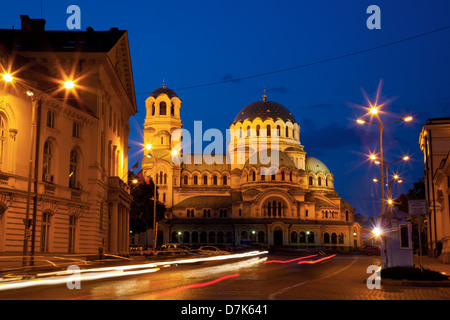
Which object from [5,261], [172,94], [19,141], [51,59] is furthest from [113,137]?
[172,94]

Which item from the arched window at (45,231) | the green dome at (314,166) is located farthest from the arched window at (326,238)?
the arched window at (45,231)

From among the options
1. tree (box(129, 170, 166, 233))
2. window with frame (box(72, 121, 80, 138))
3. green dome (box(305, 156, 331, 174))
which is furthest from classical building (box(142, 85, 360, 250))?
window with frame (box(72, 121, 80, 138))

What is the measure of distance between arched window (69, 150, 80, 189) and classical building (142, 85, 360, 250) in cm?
5230

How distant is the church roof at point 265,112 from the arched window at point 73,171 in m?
77.8

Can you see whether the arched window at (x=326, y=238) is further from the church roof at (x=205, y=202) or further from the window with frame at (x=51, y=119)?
the window with frame at (x=51, y=119)

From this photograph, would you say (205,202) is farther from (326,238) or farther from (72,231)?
(72,231)

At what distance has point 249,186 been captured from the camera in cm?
10406

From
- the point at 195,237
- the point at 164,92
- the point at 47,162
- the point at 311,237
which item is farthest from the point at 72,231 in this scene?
the point at 164,92

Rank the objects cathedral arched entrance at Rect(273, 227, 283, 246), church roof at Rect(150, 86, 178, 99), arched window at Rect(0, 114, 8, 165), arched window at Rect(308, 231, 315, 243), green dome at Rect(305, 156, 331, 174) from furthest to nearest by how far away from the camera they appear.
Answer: green dome at Rect(305, 156, 331, 174) < church roof at Rect(150, 86, 178, 99) < arched window at Rect(308, 231, 315, 243) < cathedral arched entrance at Rect(273, 227, 283, 246) < arched window at Rect(0, 114, 8, 165)

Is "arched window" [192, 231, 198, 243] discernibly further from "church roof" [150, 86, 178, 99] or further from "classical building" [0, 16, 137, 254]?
"classical building" [0, 16, 137, 254]

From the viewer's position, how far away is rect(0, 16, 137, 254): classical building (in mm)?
30141

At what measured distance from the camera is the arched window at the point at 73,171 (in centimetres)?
3769
